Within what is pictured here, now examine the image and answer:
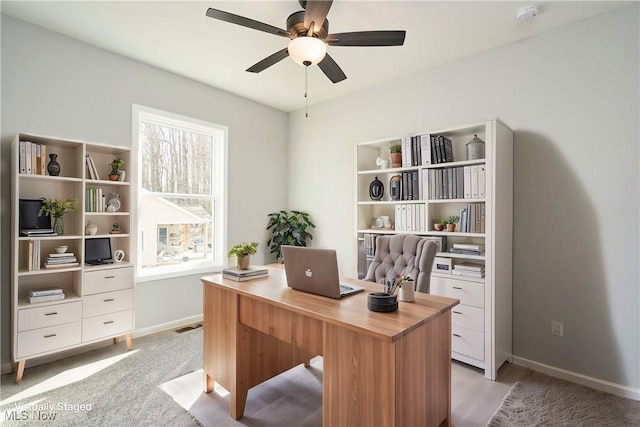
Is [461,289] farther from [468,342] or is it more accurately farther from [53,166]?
[53,166]

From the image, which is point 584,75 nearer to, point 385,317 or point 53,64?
point 385,317

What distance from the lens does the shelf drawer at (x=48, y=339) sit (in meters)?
2.34

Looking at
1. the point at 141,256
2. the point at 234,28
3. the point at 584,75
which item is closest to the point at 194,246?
the point at 141,256

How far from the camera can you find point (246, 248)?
7.49 feet

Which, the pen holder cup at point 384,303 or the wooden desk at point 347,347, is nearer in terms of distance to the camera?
the wooden desk at point 347,347

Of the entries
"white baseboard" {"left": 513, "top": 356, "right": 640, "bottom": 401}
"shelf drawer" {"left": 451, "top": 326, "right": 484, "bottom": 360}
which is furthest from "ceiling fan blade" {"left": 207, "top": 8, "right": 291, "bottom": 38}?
"white baseboard" {"left": 513, "top": 356, "right": 640, "bottom": 401}

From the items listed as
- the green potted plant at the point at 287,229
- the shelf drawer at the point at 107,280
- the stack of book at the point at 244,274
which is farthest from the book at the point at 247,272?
the green potted plant at the point at 287,229

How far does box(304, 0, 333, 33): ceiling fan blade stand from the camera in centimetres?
169

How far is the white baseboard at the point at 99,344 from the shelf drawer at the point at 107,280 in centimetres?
60

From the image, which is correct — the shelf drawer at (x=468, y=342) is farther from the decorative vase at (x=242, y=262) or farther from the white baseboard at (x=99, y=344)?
the white baseboard at (x=99, y=344)

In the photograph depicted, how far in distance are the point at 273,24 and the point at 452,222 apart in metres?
2.31

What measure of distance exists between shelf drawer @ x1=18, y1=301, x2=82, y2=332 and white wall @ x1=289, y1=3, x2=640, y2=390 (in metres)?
3.71

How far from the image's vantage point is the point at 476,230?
104 inches

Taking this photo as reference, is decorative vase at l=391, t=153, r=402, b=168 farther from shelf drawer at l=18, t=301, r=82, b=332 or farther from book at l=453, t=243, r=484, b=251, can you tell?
shelf drawer at l=18, t=301, r=82, b=332
